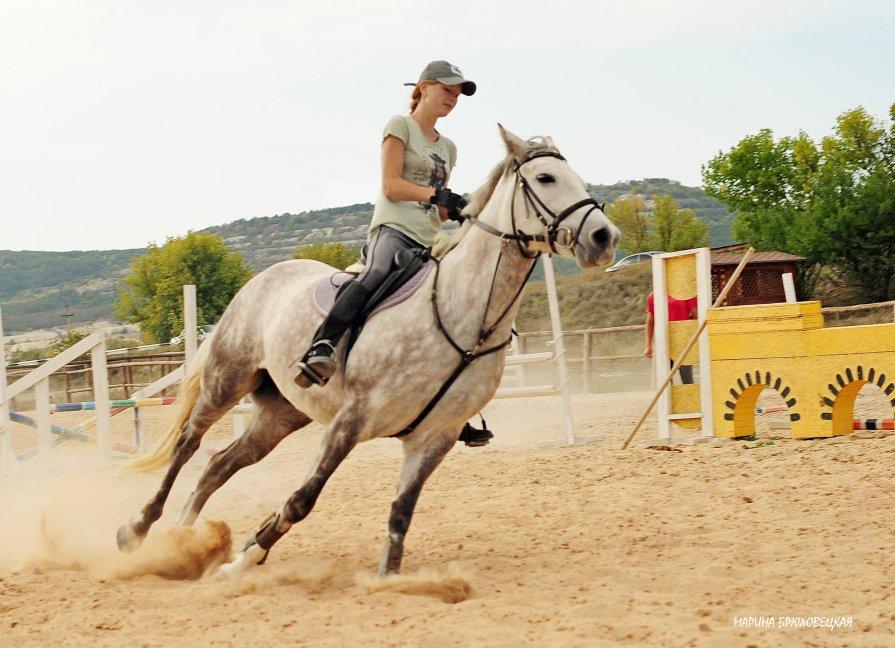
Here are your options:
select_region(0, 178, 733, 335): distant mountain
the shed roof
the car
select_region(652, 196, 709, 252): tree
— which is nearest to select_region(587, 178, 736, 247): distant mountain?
select_region(0, 178, 733, 335): distant mountain

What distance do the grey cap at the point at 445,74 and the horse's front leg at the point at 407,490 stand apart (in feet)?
5.91

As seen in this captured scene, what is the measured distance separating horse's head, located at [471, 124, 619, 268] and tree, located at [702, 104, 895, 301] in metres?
39.4

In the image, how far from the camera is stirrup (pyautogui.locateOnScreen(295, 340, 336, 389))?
481 cm

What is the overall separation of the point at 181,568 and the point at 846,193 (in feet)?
138

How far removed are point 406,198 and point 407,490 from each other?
1.48 meters

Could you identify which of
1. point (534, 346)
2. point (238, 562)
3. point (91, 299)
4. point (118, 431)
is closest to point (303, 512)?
point (238, 562)

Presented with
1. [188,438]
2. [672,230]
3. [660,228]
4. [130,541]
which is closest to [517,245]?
[188,438]

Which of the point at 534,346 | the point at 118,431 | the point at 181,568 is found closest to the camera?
the point at 181,568

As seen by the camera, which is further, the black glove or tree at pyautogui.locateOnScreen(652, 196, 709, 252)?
tree at pyautogui.locateOnScreen(652, 196, 709, 252)

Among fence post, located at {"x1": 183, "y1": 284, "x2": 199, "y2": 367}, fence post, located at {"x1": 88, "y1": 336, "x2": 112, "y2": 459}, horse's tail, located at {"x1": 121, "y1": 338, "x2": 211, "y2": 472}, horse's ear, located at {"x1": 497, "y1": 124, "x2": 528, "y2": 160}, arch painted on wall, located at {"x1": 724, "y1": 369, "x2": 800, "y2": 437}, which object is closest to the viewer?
horse's ear, located at {"x1": 497, "y1": 124, "x2": 528, "y2": 160}

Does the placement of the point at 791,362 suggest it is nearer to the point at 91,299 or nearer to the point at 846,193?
the point at 846,193

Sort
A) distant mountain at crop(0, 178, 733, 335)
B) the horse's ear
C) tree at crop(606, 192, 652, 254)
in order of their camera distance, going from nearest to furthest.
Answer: the horse's ear < tree at crop(606, 192, 652, 254) < distant mountain at crop(0, 178, 733, 335)

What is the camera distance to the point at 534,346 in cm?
2931

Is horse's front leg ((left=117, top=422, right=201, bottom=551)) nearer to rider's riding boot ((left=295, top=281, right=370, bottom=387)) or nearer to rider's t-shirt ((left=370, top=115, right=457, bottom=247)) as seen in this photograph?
rider's riding boot ((left=295, top=281, right=370, bottom=387))
